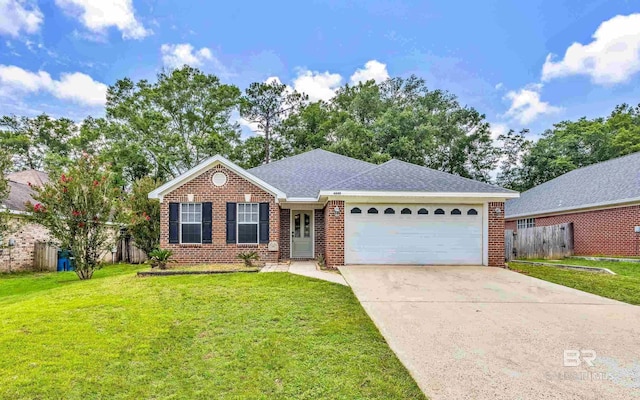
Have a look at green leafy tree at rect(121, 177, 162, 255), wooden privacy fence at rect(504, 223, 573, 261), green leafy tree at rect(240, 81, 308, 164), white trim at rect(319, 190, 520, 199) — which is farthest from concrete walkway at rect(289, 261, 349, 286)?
green leafy tree at rect(240, 81, 308, 164)

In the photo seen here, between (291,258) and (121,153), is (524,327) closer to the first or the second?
(291,258)

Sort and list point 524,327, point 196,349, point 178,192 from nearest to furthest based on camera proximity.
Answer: point 196,349
point 524,327
point 178,192

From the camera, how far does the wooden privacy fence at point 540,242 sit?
1491cm

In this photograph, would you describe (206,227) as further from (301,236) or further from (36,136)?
(36,136)

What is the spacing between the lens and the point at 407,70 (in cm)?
→ 2978

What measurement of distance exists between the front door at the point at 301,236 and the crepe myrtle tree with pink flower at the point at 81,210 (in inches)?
246

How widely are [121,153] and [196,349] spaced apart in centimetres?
2321

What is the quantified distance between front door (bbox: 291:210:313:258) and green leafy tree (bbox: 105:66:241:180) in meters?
13.1

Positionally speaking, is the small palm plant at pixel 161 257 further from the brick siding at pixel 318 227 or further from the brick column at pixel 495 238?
the brick column at pixel 495 238

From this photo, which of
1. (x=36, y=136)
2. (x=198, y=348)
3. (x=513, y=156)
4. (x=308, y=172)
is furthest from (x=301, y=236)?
(x=36, y=136)

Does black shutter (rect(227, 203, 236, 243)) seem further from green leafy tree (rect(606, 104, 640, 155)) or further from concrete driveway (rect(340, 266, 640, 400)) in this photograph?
green leafy tree (rect(606, 104, 640, 155))

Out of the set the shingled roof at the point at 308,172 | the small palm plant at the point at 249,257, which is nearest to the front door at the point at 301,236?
the shingled roof at the point at 308,172

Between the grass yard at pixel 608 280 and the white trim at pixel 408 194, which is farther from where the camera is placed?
the white trim at pixel 408 194

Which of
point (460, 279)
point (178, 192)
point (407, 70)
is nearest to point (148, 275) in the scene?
point (178, 192)
